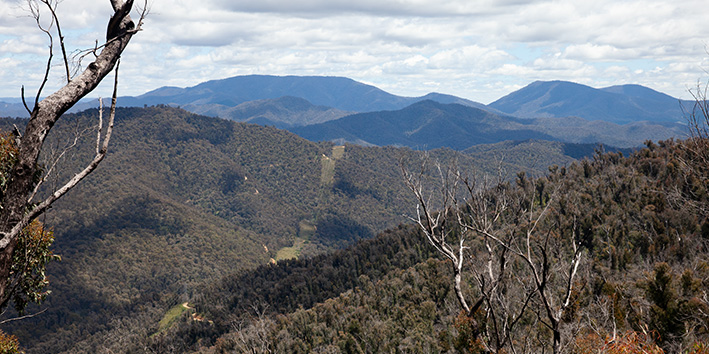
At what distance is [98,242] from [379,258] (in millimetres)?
153486

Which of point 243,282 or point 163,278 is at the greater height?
point 243,282

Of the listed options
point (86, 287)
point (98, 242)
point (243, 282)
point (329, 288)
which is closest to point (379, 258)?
point (329, 288)

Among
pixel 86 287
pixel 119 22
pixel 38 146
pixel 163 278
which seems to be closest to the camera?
pixel 38 146

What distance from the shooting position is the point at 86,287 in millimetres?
172875

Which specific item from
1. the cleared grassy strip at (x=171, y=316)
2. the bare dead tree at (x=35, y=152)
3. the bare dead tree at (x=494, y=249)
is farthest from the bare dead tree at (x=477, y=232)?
the cleared grassy strip at (x=171, y=316)

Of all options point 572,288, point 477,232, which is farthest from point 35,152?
point 572,288

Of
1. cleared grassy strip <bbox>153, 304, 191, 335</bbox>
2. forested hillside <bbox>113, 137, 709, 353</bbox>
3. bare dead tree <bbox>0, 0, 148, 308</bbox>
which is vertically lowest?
cleared grassy strip <bbox>153, 304, 191, 335</bbox>

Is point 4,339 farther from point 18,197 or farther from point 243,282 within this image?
point 243,282

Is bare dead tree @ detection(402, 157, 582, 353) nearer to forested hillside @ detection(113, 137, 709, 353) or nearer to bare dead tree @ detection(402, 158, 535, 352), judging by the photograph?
bare dead tree @ detection(402, 158, 535, 352)

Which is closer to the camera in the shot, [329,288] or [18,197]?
[18,197]

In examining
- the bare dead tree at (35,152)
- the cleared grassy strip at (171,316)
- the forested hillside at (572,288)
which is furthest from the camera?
the cleared grassy strip at (171,316)

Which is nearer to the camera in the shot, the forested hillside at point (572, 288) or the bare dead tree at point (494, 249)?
the bare dead tree at point (494, 249)

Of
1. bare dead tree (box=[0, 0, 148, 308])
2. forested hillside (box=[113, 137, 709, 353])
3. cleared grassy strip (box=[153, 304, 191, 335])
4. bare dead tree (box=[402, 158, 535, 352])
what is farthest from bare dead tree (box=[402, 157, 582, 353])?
cleared grassy strip (box=[153, 304, 191, 335])

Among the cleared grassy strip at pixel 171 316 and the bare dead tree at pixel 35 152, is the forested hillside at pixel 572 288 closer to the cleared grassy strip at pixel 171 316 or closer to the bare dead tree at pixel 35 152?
the bare dead tree at pixel 35 152
